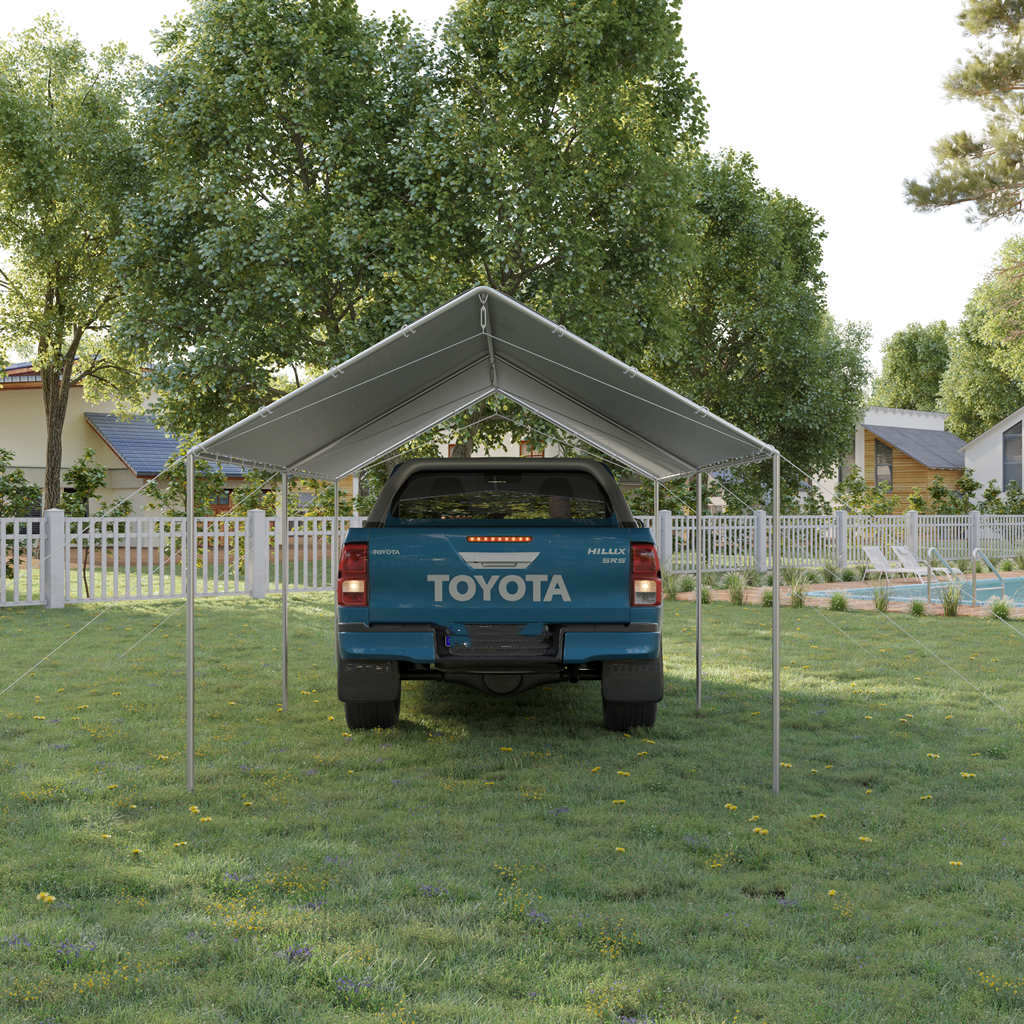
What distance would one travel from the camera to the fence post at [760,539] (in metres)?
23.2

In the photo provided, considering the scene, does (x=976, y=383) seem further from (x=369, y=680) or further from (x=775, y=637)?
(x=369, y=680)

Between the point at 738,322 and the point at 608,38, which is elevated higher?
the point at 608,38

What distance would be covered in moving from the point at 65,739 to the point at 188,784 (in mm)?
1645

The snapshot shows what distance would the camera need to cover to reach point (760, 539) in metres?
→ 23.4

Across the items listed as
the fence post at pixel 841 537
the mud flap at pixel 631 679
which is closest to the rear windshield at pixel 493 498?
the mud flap at pixel 631 679

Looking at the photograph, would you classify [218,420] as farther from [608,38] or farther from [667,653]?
[667,653]

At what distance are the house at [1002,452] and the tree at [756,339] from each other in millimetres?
11404

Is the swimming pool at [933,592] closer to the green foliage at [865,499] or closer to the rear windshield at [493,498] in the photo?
the green foliage at [865,499]

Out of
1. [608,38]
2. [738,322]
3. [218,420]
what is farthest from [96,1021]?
[738,322]

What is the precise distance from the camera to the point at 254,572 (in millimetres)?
17156

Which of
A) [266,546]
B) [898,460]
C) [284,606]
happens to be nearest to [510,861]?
[284,606]

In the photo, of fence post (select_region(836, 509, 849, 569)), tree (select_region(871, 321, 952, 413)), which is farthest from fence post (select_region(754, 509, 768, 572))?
tree (select_region(871, 321, 952, 413))

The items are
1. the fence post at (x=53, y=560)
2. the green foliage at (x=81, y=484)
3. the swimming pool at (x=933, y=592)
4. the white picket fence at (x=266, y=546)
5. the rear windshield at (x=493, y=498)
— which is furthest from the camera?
the swimming pool at (x=933, y=592)

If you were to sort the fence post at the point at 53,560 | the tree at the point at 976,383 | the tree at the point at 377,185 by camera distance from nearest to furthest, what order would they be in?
the fence post at the point at 53,560 < the tree at the point at 377,185 < the tree at the point at 976,383
